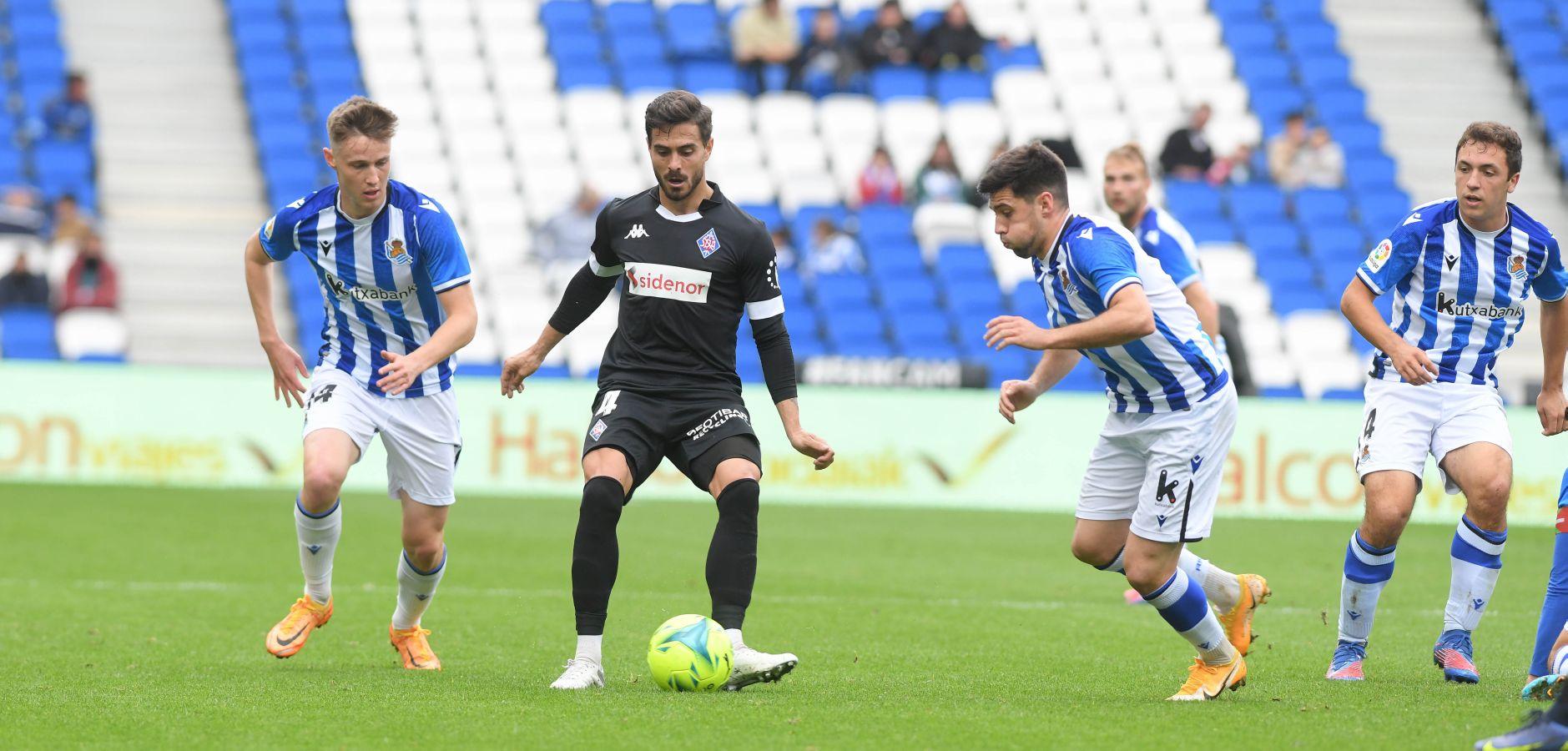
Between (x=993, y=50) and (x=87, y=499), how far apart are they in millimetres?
14164

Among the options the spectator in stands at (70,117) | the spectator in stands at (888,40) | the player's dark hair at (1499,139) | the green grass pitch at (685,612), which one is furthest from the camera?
the spectator in stands at (888,40)

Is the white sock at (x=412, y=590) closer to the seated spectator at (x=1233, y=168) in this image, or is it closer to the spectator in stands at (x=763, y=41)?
the spectator in stands at (x=763, y=41)

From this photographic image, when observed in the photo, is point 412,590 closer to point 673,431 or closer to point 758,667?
point 673,431

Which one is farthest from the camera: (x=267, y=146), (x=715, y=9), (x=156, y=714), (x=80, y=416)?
(x=715, y=9)

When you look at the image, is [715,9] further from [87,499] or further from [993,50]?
[87,499]

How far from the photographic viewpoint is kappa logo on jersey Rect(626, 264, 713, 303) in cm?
691

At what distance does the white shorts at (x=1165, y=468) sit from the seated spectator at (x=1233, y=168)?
1660 centimetres

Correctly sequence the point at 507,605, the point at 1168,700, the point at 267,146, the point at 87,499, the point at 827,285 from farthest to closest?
the point at 267,146
the point at 827,285
the point at 87,499
the point at 507,605
the point at 1168,700

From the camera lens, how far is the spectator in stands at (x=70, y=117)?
69.1ft

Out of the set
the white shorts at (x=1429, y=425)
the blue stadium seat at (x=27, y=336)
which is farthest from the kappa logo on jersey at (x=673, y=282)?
the blue stadium seat at (x=27, y=336)

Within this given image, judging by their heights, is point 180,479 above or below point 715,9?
below

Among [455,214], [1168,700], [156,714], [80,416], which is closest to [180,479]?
[80,416]

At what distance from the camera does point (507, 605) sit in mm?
9789

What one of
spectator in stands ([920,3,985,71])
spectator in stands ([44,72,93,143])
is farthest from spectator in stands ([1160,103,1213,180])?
spectator in stands ([44,72,93,143])
